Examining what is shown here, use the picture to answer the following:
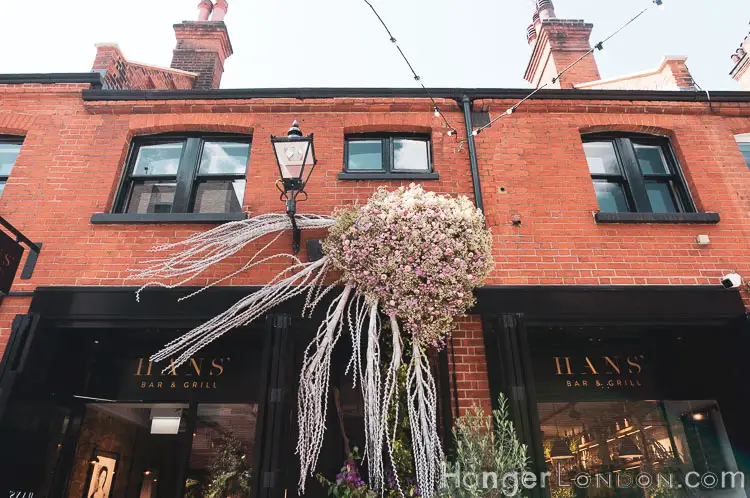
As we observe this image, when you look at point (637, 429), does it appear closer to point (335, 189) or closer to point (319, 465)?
point (319, 465)

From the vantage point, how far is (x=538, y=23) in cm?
1030

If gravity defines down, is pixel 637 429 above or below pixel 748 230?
below

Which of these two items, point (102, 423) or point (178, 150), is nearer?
point (102, 423)

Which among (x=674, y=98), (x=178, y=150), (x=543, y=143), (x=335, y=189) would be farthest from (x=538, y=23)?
(x=178, y=150)

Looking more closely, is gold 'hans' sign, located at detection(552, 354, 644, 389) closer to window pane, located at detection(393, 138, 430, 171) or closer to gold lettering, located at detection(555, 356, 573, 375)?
gold lettering, located at detection(555, 356, 573, 375)

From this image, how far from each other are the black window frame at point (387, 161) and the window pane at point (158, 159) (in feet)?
7.66

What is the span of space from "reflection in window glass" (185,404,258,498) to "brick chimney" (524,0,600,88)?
8.70 m

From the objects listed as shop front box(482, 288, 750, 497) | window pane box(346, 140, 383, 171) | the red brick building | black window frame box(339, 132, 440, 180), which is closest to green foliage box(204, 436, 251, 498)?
the red brick building

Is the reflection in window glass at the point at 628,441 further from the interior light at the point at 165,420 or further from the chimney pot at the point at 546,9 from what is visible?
the chimney pot at the point at 546,9

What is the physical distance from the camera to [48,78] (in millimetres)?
6145

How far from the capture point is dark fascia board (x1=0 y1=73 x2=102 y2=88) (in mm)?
6125

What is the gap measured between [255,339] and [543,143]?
14.7 ft

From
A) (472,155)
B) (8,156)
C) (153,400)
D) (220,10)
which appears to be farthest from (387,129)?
(220,10)

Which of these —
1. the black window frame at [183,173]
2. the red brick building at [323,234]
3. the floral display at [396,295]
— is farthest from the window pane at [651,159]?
the black window frame at [183,173]
